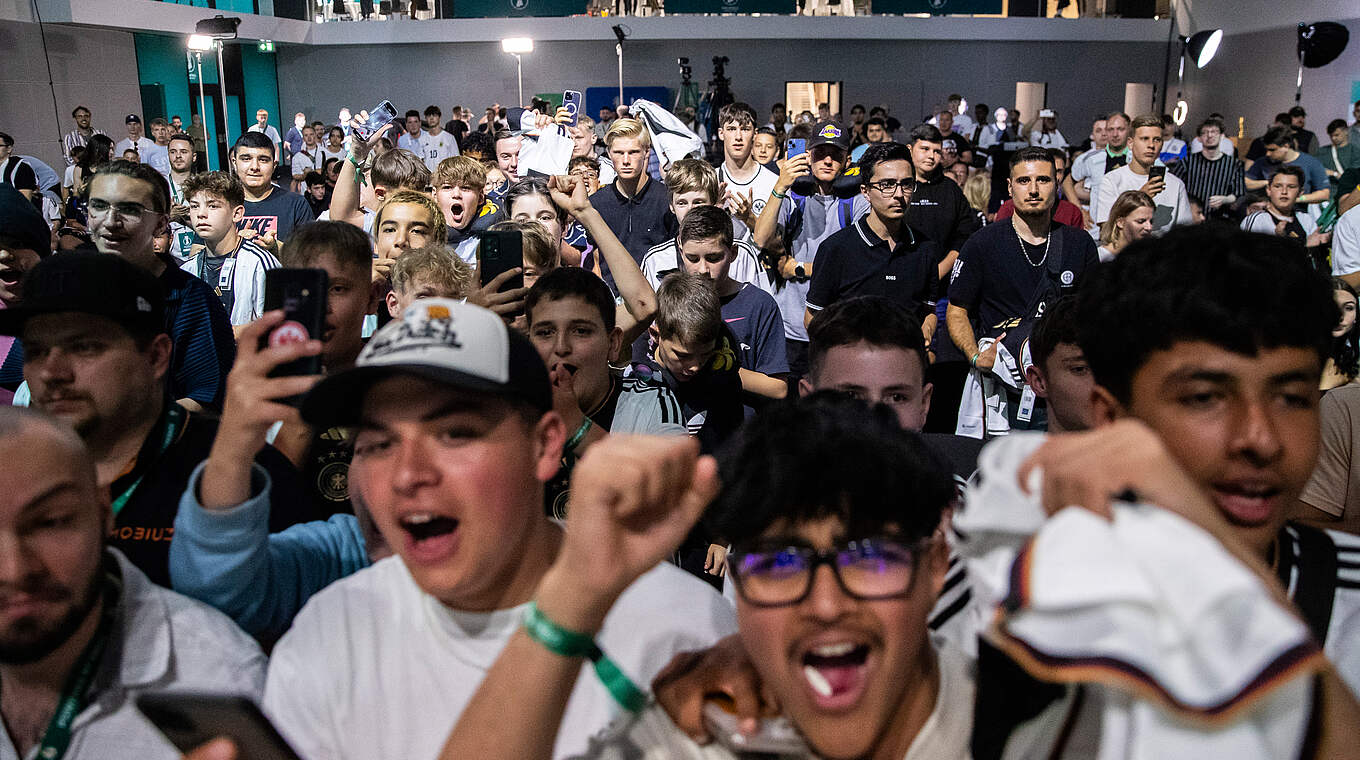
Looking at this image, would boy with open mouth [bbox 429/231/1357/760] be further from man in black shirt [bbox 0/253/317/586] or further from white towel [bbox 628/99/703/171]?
white towel [bbox 628/99/703/171]

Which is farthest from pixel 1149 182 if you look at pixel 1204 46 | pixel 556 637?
pixel 1204 46

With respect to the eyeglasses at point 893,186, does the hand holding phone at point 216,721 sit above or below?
below

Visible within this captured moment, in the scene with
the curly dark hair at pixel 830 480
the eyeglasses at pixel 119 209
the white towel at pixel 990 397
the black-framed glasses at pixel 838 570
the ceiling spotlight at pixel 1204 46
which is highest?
the ceiling spotlight at pixel 1204 46

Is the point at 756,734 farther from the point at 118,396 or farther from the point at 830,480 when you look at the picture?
the point at 118,396

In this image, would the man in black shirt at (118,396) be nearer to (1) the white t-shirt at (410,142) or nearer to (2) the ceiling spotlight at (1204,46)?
(1) the white t-shirt at (410,142)

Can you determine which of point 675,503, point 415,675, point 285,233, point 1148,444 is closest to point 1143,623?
point 1148,444

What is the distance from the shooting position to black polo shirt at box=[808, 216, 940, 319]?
529cm

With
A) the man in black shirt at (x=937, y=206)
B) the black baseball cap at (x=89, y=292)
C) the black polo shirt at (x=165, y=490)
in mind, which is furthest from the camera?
the man in black shirt at (x=937, y=206)

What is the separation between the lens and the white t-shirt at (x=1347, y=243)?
6449 mm

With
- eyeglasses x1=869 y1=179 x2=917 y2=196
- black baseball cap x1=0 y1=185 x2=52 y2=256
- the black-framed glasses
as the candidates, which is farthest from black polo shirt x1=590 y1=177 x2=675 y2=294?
the black-framed glasses

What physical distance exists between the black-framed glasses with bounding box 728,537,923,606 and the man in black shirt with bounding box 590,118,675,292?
502cm

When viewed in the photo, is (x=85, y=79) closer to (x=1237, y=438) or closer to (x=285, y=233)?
(x=285, y=233)

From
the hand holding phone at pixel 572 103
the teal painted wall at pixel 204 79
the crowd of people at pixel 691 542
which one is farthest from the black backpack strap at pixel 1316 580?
the teal painted wall at pixel 204 79

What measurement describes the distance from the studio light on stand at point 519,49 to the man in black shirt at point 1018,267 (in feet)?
59.7
